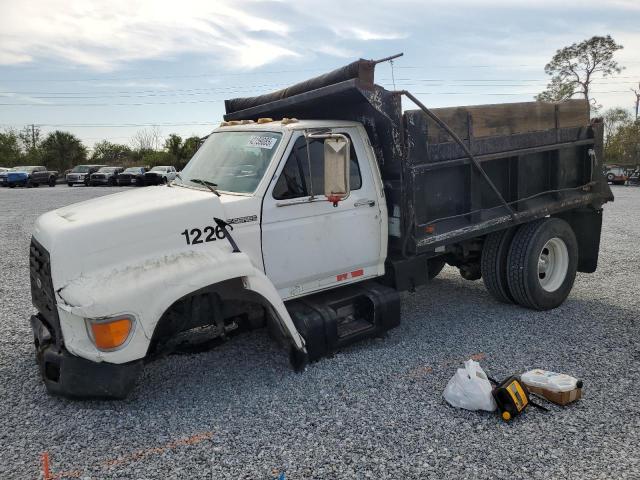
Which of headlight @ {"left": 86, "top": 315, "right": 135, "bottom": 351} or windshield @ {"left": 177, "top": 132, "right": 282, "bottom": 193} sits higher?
windshield @ {"left": 177, "top": 132, "right": 282, "bottom": 193}

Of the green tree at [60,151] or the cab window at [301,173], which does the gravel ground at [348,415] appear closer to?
the cab window at [301,173]

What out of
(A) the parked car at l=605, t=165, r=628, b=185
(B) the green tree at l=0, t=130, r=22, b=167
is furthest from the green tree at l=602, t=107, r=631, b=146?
(B) the green tree at l=0, t=130, r=22, b=167

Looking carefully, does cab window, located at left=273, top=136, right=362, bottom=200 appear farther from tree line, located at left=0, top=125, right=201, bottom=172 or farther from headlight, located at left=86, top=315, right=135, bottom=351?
tree line, located at left=0, top=125, right=201, bottom=172

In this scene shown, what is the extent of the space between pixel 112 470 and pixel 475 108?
4.57 metres

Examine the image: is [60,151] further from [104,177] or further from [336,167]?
[336,167]

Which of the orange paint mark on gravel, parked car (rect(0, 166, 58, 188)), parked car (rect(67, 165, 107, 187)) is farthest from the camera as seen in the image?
parked car (rect(67, 165, 107, 187))

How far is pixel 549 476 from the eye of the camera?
307 cm

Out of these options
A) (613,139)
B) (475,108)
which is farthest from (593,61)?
(475,108)

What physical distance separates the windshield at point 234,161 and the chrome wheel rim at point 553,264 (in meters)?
3.69

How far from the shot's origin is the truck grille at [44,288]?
143 inches

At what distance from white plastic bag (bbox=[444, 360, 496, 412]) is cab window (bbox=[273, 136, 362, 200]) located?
1.90m

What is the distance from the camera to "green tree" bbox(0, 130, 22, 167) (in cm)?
5775

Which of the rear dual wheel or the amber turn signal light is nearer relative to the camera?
the amber turn signal light

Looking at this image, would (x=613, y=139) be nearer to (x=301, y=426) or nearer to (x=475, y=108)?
(x=475, y=108)
